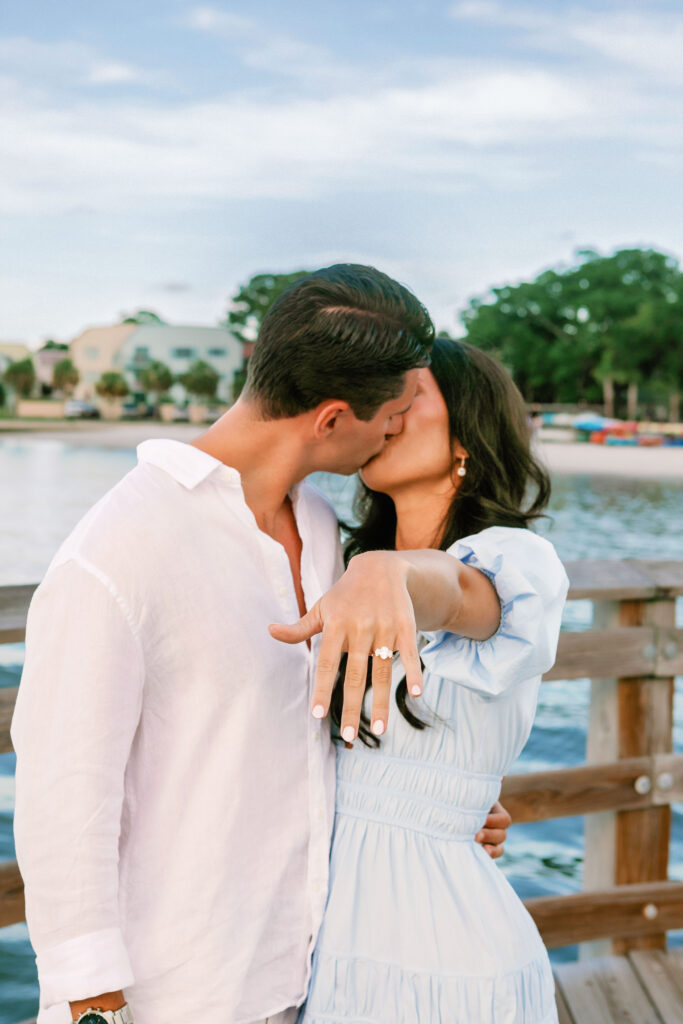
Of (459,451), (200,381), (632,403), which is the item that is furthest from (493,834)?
(200,381)

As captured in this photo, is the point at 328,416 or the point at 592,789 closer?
the point at 328,416

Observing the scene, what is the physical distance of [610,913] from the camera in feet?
9.29

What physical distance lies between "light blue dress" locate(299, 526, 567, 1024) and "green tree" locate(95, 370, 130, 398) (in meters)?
67.2

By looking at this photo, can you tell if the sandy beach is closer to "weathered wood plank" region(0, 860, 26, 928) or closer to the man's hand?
"weathered wood plank" region(0, 860, 26, 928)

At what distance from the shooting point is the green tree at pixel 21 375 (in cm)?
7075

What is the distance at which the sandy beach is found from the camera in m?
41.6

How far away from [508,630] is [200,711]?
1.45 feet

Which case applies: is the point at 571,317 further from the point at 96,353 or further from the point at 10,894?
the point at 10,894

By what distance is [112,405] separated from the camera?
224 ft

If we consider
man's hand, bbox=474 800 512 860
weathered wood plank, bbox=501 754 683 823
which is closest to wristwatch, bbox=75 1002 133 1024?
man's hand, bbox=474 800 512 860

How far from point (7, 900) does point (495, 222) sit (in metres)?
115

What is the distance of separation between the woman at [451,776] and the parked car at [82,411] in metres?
68.3

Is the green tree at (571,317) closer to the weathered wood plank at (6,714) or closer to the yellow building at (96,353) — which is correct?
the yellow building at (96,353)

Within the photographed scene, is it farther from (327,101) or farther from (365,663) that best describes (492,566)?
(327,101)
